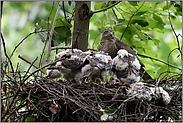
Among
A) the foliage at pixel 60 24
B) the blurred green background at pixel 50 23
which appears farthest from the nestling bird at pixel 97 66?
the blurred green background at pixel 50 23

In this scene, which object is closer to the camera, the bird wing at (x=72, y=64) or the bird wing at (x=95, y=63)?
the bird wing at (x=95, y=63)

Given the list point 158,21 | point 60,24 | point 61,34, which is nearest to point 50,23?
point 60,24

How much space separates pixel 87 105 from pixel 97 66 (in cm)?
75

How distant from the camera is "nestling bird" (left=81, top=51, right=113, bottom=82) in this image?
2783 millimetres

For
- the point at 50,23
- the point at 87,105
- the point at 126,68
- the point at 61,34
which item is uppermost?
the point at 50,23

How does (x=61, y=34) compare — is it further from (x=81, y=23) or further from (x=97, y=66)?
(x=97, y=66)

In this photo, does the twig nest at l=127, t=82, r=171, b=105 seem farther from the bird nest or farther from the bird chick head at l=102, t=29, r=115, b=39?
the bird chick head at l=102, t=29, r=115, b=39

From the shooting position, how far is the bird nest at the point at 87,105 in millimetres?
2152

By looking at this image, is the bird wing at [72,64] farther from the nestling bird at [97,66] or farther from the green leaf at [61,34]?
the green leaf at [61,34]

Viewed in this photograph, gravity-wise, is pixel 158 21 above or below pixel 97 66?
above

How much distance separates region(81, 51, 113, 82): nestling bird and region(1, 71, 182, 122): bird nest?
38 centimetres

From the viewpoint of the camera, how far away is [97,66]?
108 inches

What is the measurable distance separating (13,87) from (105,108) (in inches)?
45.3

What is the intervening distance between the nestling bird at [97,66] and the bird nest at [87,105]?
38 centimetres
